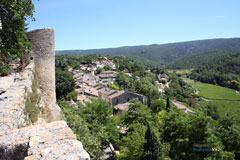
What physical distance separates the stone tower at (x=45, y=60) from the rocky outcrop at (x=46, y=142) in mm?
4719

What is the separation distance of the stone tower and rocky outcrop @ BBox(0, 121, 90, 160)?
4.72 m

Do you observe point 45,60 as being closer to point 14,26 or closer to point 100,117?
point 14,26

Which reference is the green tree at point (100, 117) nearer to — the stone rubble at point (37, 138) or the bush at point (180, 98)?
the stone rubble at point (37, 138)

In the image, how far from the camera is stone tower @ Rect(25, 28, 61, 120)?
26.5 ft

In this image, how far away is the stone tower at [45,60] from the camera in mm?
8078

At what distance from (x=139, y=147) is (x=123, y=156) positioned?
1575mm

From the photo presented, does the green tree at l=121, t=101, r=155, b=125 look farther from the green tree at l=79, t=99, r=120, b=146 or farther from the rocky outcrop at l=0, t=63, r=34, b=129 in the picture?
the rocky outcrop at l=0, t=63, r=34, b=129

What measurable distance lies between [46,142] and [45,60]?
6215 millimetres

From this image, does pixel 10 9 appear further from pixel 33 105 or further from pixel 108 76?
pixel 108 76

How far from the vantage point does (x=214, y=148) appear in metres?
14.3

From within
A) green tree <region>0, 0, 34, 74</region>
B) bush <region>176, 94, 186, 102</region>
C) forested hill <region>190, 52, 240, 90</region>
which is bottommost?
bush <region>176, 94, 186, 102</region>

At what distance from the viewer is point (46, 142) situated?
310 centimetres

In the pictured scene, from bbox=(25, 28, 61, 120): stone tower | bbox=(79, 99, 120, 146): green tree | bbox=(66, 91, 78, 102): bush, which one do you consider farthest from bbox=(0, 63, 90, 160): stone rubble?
bbox=(66, 91, 78, 102): bush

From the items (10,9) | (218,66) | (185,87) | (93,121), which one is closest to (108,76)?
(185,87)
